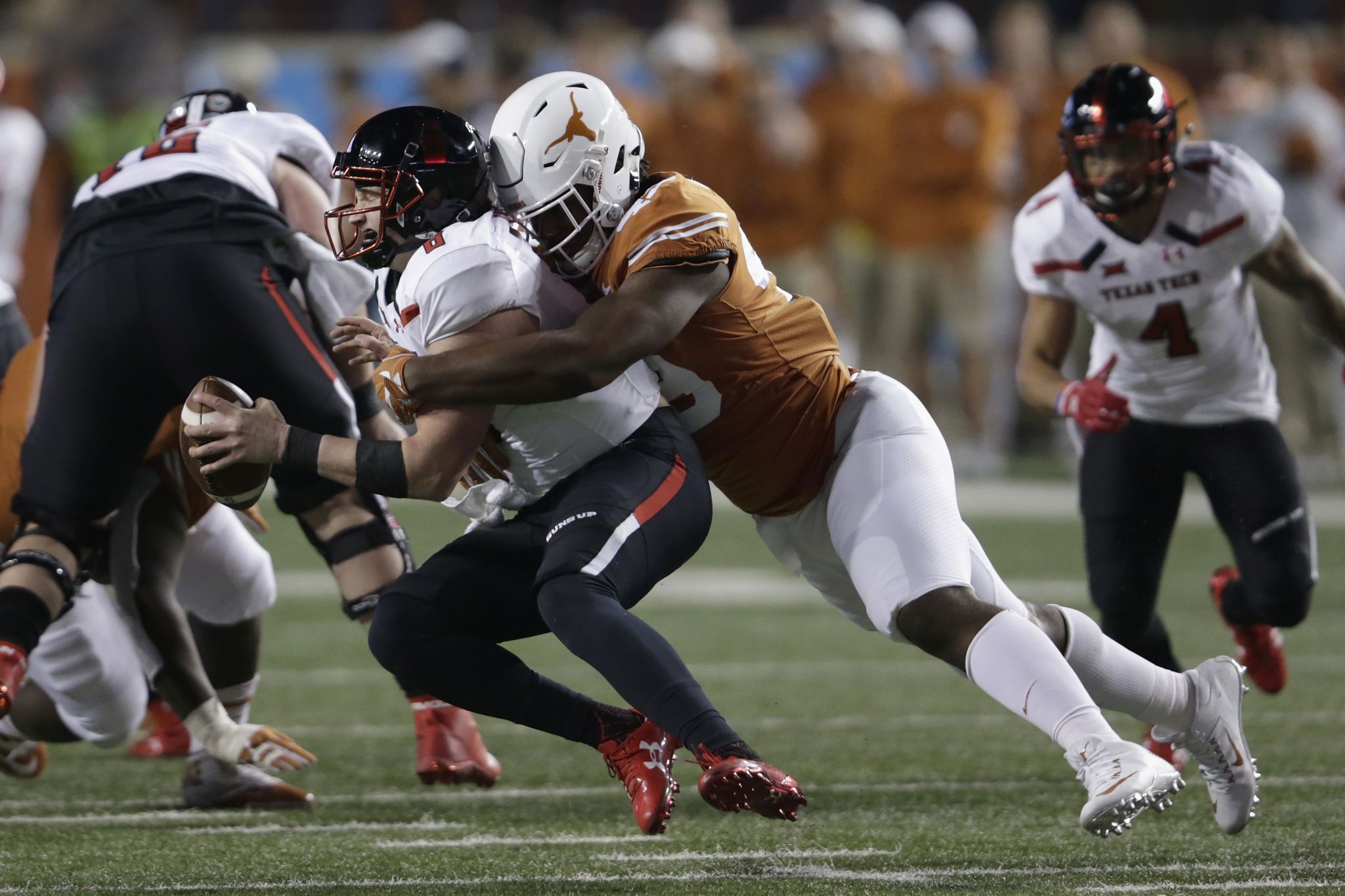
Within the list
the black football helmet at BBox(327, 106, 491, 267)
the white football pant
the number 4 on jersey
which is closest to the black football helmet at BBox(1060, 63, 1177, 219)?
the number 4 on jersey

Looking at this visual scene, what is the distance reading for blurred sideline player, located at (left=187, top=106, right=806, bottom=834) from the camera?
10.5 ft

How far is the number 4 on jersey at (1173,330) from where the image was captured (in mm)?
4367

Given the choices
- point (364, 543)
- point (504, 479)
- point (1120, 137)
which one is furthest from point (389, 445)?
point (1120, 137)

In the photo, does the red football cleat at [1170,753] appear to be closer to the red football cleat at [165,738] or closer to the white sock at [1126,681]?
the white sock at [1126,681]

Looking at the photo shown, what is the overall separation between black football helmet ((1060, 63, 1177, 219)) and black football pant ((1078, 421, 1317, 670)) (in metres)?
0.62

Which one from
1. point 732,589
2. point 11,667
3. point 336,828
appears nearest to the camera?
point 11,667

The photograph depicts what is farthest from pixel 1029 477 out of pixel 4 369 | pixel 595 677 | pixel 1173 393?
pixel 4 369

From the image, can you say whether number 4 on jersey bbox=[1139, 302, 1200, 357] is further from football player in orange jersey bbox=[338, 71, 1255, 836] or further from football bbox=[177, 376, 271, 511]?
football bbox=[177, 376, 271, 511]

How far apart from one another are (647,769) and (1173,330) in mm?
1822

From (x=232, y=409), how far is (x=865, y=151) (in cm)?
755

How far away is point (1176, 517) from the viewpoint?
450 centimetres

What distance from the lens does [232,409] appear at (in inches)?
130

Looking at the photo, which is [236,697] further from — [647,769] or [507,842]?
[647,769]

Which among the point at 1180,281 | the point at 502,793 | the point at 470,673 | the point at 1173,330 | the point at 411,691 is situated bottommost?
the point at 502,793
